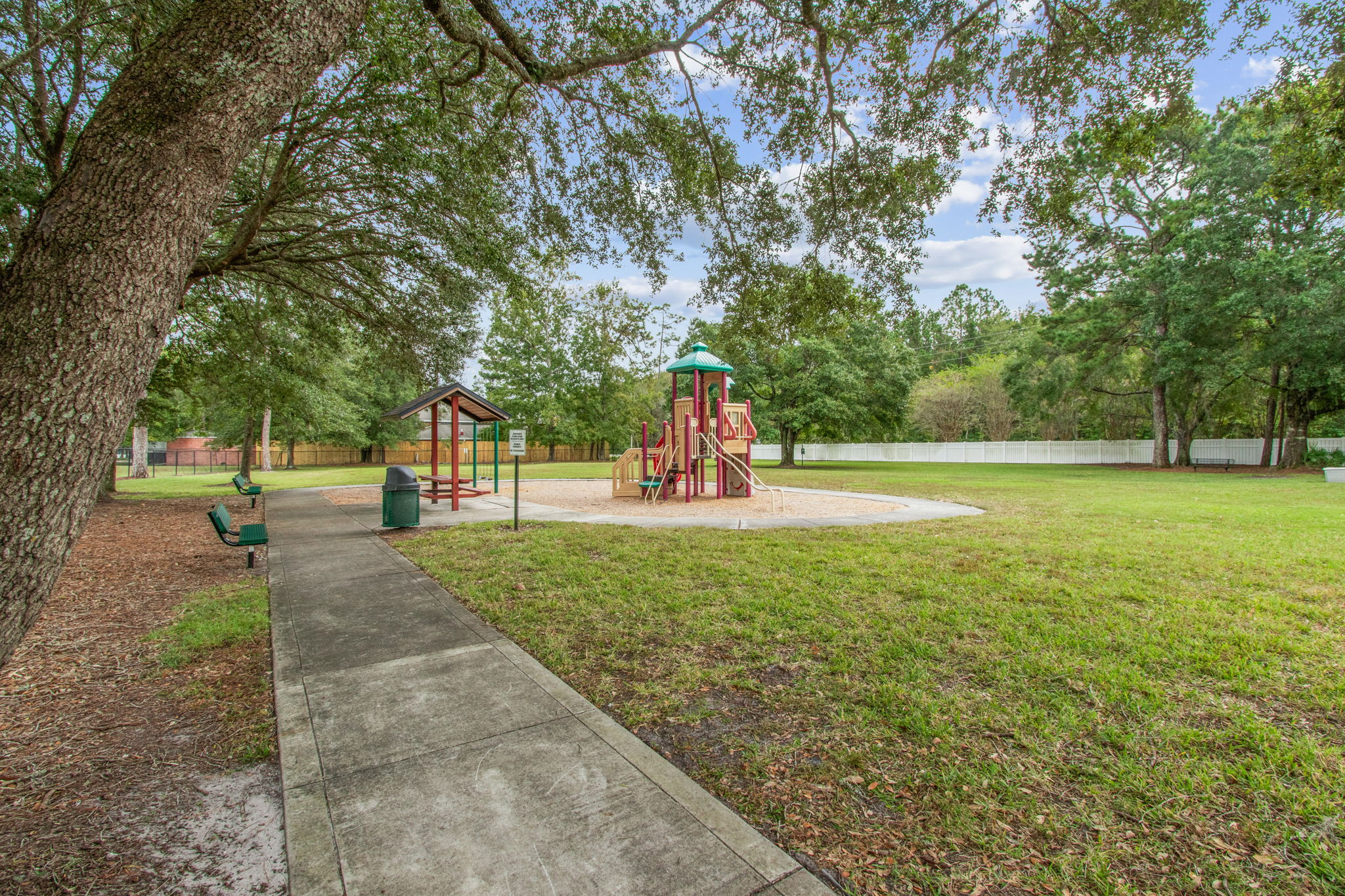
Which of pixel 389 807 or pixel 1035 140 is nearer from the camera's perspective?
pixel 389 807

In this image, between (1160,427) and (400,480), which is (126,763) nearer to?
(400,480)

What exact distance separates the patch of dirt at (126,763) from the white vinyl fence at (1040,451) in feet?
115

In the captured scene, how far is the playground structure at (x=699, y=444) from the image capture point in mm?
12719

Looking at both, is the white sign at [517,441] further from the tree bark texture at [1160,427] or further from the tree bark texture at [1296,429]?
the tree bark texture at [1160,427]

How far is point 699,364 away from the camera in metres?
12.6

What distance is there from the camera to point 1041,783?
94.0 inches

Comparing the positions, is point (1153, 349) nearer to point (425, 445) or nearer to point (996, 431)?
point (996, 431)

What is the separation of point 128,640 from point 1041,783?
5.79 meters

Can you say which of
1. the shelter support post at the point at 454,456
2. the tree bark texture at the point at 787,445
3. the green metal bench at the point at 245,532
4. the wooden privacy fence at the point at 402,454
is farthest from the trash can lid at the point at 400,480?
the wooden privacy fence at the point at 402,454

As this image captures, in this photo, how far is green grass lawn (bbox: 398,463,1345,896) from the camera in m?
2.05

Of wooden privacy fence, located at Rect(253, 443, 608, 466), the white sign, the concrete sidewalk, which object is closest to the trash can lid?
the white sign

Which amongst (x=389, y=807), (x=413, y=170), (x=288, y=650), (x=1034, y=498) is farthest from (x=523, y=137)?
(x=1034, y=498)

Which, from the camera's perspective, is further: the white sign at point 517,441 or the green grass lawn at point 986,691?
the white sign at point 517,441

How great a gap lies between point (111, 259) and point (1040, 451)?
3776 centimetres
